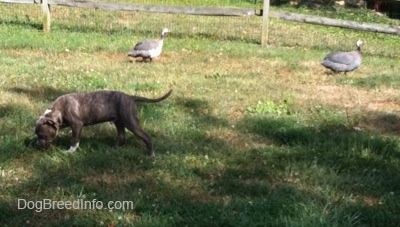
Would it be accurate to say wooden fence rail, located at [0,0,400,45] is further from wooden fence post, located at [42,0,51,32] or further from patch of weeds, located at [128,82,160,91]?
patch of weeds, located at [128,82,160,91]

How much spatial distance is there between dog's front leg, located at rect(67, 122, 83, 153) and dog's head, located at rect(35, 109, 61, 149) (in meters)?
0.14

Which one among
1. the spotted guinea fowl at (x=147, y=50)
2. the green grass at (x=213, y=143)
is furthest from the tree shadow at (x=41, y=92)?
the spotted guinea fowl at (x=147, y=50)

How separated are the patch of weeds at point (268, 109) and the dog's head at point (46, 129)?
264 cm

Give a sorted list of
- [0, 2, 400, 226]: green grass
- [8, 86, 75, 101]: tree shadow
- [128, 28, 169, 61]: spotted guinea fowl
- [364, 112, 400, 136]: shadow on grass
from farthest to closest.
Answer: [128, 28, 169, 61]: spotted guinea fowl → [8, 86, 75, 101]: tree shadow → [364, 112, 400, 136]: shadow on grass → [0, 2, 400, 226]: green grass

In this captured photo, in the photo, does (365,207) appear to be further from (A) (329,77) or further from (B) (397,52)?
(B) (397,52)

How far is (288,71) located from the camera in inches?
391

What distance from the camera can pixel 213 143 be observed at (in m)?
5.78

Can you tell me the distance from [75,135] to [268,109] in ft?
8.84

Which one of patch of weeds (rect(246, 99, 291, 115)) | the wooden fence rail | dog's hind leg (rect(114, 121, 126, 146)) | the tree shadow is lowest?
patch of weeds (rect(246, 99, 291, 115))

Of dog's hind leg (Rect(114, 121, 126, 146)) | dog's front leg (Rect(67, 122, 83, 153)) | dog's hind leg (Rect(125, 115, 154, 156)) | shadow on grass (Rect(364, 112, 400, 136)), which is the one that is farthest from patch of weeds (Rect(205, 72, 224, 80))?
dog's front leg (Rect(67, 122, 83, 153))

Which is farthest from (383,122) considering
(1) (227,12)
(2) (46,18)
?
(2) (46,18)

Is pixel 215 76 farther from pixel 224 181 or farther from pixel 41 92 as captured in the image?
pixel 224 181

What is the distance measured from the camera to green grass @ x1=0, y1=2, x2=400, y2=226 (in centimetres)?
428

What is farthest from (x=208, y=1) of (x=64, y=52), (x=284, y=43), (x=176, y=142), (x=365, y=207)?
(x=365, y=207)
